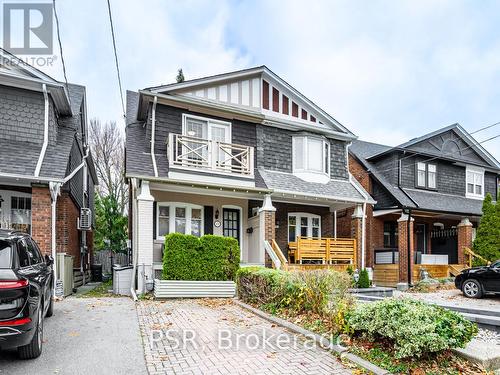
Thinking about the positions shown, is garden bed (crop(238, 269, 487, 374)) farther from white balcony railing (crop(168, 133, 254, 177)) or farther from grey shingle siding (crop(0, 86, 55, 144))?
grey shingle siding (crop(0, 86, 55, 144))

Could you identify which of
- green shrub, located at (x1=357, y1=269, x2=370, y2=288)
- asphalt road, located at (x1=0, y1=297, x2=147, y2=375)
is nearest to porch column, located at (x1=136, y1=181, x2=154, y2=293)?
asphalt road, located at (x1=0, y1=297, x2=147, y2=375)

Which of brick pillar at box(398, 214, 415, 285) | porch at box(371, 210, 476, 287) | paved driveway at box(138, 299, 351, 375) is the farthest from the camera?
porch at box(371, 210, 476, 287)

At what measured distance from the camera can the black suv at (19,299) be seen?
4688 mm

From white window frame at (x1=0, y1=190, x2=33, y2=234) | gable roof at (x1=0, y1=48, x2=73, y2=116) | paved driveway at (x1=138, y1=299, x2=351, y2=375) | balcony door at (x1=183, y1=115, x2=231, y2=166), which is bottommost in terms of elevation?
paved driveway at (x1=138, y1=299, x2=351, y2=375)

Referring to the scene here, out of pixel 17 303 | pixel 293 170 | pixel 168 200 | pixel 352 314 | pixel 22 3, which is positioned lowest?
pixel 352 314

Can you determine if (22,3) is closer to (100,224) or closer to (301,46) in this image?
(301,46)

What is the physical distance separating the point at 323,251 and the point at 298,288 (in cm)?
728

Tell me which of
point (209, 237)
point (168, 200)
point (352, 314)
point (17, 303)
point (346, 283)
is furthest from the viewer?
point (168, 200)

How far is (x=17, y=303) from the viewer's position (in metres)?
4.77

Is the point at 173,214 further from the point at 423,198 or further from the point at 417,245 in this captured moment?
the point at 417,245

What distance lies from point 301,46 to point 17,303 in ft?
43.3

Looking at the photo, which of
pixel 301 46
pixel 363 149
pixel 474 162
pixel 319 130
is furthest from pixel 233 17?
pixel 474 162

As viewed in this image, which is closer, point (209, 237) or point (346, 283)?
point (346, 283)

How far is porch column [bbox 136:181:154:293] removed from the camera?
1180cm
